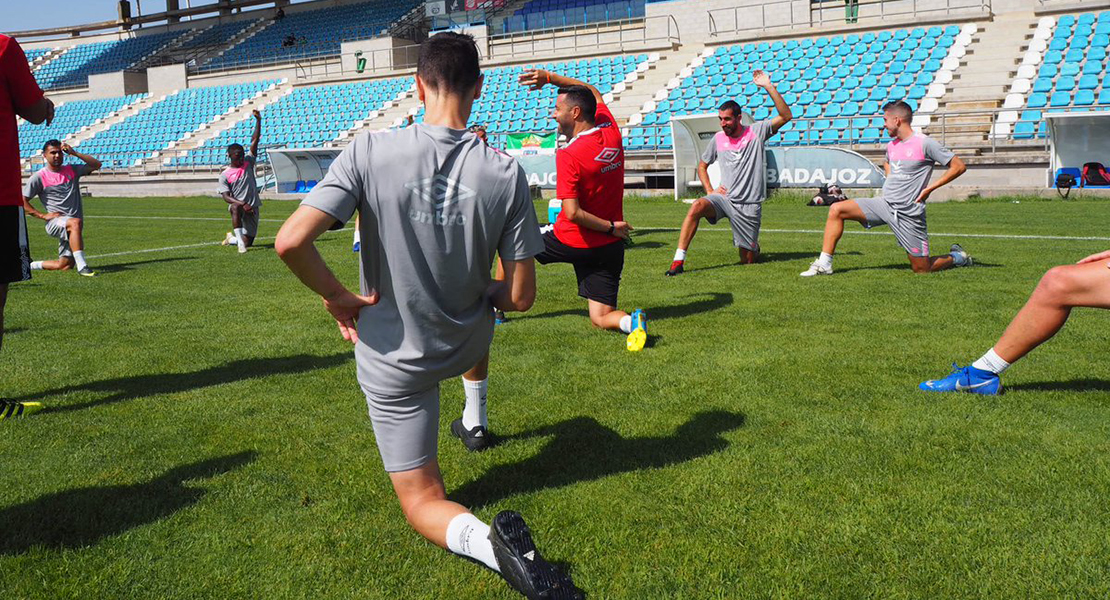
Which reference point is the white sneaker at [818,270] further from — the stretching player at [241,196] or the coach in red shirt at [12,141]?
the stretching player at [241,196]

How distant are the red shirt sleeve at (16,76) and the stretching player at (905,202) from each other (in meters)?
7.30

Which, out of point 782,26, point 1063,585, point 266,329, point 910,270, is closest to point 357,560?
point 1063,585

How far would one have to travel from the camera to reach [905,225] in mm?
9688

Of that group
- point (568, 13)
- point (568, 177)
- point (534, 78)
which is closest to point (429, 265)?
point (534, 78)

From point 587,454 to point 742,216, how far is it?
22.1 ft

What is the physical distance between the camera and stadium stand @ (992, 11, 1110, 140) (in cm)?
2189

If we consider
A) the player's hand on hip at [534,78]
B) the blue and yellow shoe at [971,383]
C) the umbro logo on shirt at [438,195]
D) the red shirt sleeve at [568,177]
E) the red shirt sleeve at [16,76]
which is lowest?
the blue and yellow shoe at [971,383]

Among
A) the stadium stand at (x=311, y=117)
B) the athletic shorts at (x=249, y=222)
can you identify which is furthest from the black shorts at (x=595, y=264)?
the stadium stand at (x=311, y=117)

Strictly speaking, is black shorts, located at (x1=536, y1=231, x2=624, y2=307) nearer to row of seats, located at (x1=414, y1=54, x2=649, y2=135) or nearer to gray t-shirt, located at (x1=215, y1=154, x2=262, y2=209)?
gray t-shirt, located at (x1=215, y1=154, x2=262, y2=209)

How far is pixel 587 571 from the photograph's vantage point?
10.2 ft

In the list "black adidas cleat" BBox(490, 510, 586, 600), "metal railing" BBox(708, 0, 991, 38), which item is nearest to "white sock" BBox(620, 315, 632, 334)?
"black adidas cleat" BBox(490, 510, 586, 600)

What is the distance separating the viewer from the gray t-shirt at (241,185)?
1463 cm

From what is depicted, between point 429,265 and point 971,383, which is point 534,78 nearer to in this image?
point 429,265

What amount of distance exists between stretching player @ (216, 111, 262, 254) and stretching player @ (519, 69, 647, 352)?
344 inches
